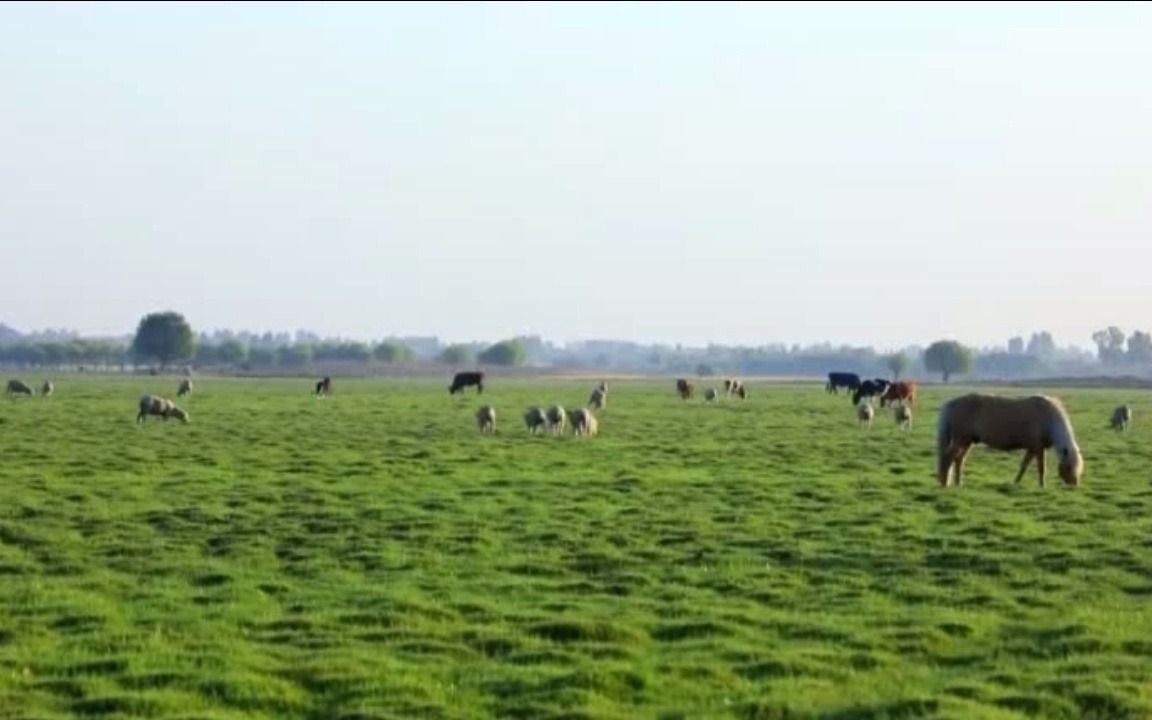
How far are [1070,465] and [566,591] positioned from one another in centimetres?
1414

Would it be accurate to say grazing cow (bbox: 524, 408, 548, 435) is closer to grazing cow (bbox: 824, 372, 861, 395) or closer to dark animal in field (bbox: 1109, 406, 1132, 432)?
dark animal in field (bbox: 1109, 406, 1132, 432)

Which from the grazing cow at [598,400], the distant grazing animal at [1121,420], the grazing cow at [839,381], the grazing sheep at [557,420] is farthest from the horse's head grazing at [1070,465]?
the grazing cow at [839,381]

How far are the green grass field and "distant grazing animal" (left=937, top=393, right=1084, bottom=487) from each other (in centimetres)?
63

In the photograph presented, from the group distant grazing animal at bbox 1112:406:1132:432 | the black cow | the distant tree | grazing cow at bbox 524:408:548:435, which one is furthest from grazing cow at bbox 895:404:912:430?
the distant tree

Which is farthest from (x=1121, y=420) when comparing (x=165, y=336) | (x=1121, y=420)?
(x=165, y=336)

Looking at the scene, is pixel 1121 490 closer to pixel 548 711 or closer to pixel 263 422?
pixel 548 711

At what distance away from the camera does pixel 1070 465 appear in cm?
2689

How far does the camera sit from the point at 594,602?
1512 centimetres

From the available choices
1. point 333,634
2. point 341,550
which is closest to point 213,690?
point 333,634

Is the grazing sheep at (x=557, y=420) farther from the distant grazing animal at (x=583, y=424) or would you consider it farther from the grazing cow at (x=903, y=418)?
the grazing cow at (x=903, y=418)

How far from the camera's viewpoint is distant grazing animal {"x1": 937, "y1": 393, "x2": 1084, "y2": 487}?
2706cm

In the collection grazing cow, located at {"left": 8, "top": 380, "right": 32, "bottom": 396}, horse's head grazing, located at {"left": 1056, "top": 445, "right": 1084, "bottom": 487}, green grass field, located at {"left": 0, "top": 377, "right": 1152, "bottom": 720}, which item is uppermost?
horse's head grazing, located at {"left": 1056, "top": 445, "right": 1084, "bottom": 487}

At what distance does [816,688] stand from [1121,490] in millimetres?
→ 17194

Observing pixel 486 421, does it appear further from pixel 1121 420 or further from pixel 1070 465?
pixel 1070 465
